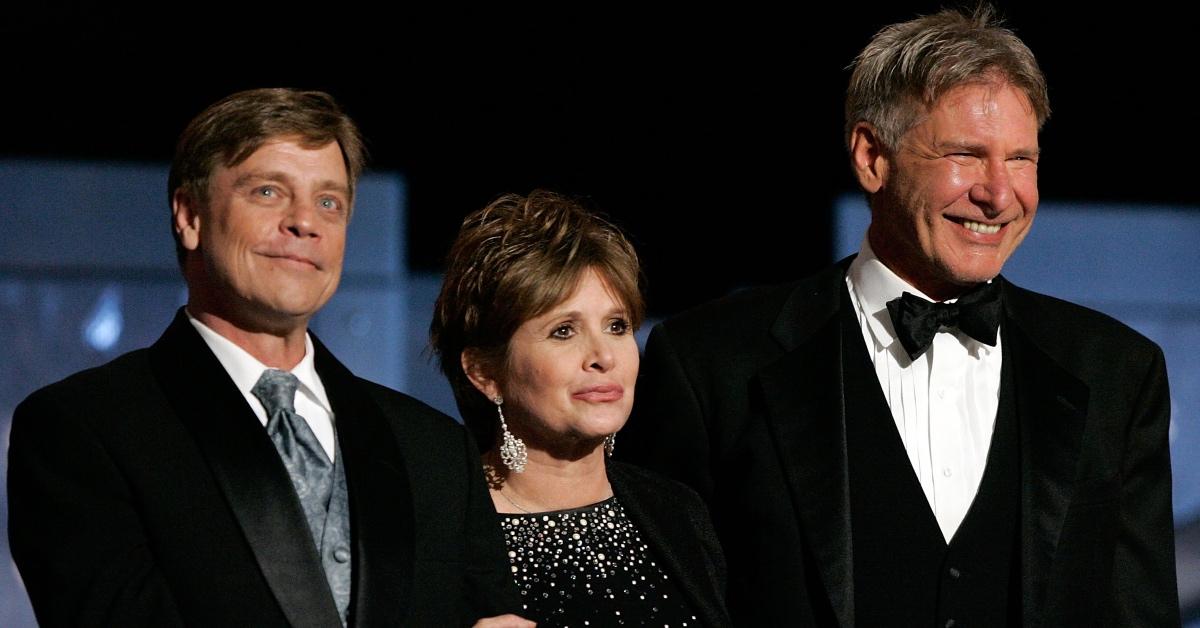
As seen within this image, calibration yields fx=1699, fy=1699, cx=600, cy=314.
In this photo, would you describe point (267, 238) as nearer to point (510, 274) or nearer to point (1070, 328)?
point (510, 274)

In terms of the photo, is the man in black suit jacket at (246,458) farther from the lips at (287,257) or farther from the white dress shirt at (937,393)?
the white dress shirt at (937,393)

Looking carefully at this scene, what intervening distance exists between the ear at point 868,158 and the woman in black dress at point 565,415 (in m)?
0.43

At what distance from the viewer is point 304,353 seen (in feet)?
6.88

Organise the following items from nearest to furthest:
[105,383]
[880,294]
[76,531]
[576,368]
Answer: [76,531] < [105,383] < [576,368] < [880,294]

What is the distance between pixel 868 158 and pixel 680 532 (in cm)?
67

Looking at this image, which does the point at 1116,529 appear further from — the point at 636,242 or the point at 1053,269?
the point at 1053,269

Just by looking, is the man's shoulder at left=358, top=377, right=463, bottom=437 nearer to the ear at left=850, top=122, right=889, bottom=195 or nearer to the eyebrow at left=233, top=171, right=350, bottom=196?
the eyebrow at left=233, top=171, right=350, bottom=196

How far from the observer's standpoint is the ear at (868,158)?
8.61 ft

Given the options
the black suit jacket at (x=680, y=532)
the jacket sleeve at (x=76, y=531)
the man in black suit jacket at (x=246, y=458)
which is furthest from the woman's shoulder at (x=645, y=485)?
the jacket sleeve at (x=76, y=531)

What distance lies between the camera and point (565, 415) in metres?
2.38

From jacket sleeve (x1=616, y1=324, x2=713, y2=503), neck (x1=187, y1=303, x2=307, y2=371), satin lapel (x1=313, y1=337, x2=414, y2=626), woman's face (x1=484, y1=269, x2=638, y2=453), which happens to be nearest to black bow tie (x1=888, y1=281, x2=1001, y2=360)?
jacket sleeve (x1=616, y1=324, x2=713, y2=503)

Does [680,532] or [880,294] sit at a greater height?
[880,294]

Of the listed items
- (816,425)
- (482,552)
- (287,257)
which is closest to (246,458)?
(287,257)

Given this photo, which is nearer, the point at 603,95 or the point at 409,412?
the point at 409,412
